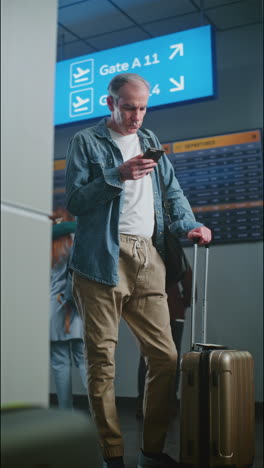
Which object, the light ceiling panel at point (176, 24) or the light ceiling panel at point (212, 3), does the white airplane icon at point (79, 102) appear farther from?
the light ceiling panel at point (212, 3)

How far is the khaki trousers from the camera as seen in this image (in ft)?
5.83

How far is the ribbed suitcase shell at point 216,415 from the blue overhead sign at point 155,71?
204 cm

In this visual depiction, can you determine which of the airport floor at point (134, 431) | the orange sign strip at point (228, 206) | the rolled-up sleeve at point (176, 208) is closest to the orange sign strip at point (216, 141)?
the orange sign strip at point (228, 206)

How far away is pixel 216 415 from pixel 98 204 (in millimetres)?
820

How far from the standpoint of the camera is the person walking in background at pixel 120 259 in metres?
1.79

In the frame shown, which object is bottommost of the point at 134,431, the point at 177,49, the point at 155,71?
the point at 134,431

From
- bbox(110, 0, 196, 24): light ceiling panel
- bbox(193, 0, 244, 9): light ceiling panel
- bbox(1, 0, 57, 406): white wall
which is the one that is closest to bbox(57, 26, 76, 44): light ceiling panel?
bbox(110, 0, 196, 24): light ceiling panel

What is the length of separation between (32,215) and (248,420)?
4.34ft

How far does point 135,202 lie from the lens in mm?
1990

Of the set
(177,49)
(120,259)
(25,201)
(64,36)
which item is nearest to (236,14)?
(177,49)

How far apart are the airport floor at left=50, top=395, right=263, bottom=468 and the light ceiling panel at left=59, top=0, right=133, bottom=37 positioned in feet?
9.56

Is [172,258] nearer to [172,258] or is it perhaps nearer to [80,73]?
[172,258]

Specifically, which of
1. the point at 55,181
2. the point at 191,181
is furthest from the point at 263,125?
the point at 55,181

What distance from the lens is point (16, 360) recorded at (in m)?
1.02
